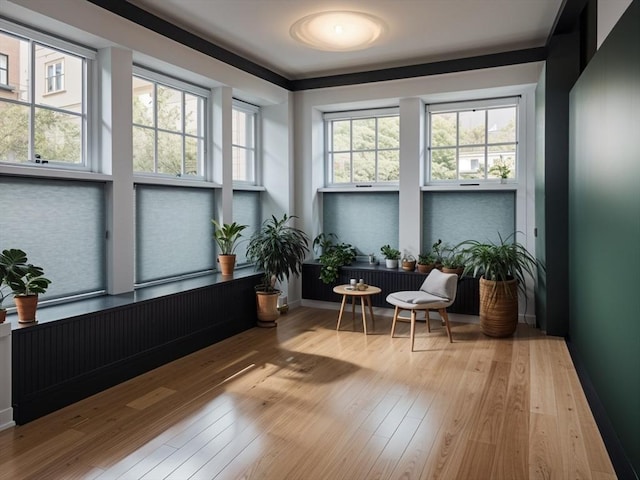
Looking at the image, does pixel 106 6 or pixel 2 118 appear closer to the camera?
pixel 2 118

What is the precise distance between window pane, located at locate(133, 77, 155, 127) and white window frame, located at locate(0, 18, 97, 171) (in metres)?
0.54

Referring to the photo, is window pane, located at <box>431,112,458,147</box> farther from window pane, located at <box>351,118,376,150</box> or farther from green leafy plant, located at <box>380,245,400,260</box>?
green leafy plant, located at <box>380,245,400,260</box>

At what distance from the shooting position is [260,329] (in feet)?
17.5

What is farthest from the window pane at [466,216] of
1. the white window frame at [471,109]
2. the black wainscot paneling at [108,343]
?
the black wainscot paneling at [108,343]

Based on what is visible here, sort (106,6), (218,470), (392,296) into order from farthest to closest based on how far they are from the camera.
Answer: (392,296) < (106,6) < (218,470)

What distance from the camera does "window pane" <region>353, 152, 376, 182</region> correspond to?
6.43 m

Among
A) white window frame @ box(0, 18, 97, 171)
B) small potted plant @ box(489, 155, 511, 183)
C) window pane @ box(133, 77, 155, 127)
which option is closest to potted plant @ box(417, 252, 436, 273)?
small potted plant @ box(489, 155, 511, 183)

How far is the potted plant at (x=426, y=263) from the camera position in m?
5.71

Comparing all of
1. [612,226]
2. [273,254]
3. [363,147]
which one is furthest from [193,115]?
[612,226]

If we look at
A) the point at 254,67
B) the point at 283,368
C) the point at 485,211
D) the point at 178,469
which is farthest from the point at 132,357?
the point at 485,211

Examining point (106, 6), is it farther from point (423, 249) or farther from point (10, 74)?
point (423, 249)

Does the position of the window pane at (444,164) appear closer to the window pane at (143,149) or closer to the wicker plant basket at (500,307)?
the wicker plant basket at (500,307)

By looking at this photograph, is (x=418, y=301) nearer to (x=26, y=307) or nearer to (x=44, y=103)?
(x=26, y=307)

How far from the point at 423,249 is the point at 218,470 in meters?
4.17
